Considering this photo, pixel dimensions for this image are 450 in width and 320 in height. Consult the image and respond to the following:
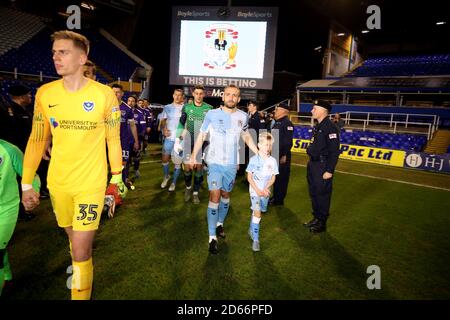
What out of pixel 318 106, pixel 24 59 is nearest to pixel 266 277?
pixel 318 106

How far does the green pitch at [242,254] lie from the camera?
11.4 feet

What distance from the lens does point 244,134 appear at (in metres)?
4.61

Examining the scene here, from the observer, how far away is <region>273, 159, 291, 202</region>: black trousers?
682cm

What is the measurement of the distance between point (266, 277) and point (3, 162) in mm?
3250

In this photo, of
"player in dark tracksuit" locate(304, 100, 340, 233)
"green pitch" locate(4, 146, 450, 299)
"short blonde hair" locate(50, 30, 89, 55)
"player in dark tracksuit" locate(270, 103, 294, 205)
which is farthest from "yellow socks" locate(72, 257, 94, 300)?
"player in dark tracksuit" locate(270, 103, 294, 205)

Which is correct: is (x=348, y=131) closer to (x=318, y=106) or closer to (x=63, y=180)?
(x=318, y=106)

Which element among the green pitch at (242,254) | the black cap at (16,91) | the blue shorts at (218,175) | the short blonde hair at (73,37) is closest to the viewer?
the short blonde hair at (73,37)

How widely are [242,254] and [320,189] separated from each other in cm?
203

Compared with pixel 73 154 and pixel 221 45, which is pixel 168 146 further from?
pixel 221 45

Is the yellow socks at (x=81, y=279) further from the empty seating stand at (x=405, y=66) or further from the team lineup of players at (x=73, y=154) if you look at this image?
the empty seating stand at (x=405, y=66)

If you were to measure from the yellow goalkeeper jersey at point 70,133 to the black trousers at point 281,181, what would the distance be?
4.85 meters

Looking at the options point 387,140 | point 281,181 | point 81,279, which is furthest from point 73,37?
point 387,140

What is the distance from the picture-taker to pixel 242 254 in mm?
Answer: 4395

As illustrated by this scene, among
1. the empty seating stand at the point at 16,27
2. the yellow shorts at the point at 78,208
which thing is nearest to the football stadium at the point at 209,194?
the yellow shorts at the point at 78,208
